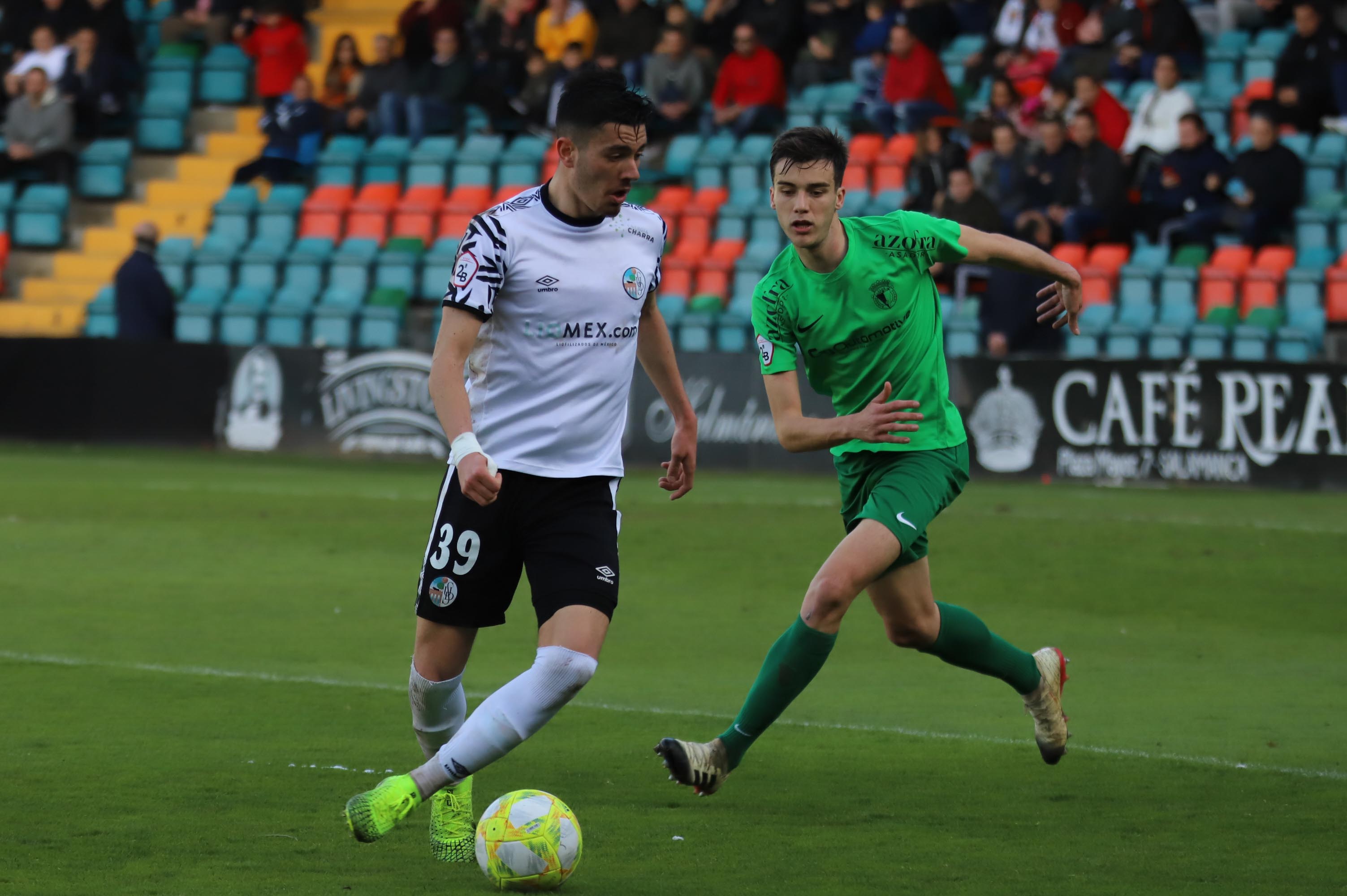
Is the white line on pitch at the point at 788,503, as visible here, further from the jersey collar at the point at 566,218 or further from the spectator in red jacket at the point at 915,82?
the jersey collar at the point at 566,218

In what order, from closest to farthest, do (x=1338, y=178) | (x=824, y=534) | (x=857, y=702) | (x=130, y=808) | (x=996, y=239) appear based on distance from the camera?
1. (x=130, y=808)
2. (x=996, y=239)
3. (x=857, y=702)
4. (x=824, y=534)
5. (x=1338, y=178)

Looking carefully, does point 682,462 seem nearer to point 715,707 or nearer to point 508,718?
point 508,718

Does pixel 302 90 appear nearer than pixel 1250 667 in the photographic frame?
No

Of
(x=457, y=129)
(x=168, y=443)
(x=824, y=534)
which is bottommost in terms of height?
(x=168, y=443)

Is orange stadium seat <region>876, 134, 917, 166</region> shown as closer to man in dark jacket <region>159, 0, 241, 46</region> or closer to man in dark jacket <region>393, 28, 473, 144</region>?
man in dark jacket <region>393, 28, 473, 144</region>

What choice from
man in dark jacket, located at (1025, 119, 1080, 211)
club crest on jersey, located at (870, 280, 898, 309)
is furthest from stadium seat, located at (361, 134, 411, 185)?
club crest on jersey, located at (870, 280, 898, 309)

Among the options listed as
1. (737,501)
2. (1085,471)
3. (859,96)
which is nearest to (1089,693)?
(737,501)

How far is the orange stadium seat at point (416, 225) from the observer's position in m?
21.4

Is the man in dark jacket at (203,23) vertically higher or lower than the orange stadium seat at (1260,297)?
higher

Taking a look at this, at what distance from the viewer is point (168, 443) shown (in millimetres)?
19359

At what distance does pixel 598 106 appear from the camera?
5.10 m

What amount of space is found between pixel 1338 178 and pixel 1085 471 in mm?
3903

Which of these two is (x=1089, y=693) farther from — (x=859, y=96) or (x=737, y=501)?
(x=859, y=96)

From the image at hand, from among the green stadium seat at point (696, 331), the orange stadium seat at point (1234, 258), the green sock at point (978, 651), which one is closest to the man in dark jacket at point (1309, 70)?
the orange stadium seat at point (1234, 258)
